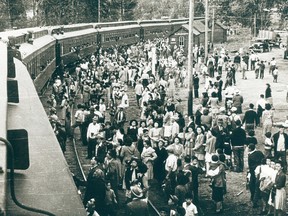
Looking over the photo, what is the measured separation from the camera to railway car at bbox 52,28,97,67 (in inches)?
1233

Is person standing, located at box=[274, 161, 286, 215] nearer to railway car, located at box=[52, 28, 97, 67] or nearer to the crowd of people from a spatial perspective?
the crowd of people

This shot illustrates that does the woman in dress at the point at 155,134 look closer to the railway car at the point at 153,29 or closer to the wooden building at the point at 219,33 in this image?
the railway car at the point at 153,29

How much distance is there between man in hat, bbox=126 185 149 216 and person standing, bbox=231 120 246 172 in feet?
18.1

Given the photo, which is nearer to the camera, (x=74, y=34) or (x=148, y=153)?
(x=148, y=153)

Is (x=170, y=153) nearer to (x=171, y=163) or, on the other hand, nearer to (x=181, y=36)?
(x=171, y=163)

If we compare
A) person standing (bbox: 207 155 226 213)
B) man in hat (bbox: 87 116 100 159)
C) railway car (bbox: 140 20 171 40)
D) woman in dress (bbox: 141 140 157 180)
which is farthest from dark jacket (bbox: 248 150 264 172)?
railway car (bbox: 140 20 171 40)

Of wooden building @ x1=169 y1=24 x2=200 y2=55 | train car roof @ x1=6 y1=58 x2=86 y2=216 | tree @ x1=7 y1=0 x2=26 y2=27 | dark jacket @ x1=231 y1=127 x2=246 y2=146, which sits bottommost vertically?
dark jacket @ x1=231 y1=127 x2=246 y2=146

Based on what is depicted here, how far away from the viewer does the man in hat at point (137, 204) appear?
9672 mm

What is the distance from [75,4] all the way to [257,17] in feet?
78.7

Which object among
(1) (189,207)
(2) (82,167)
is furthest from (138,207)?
(2) (82,167)

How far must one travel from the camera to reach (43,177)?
5.29 metres

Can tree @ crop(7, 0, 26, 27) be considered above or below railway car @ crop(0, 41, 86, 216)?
above

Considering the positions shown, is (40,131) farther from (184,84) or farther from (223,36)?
(223,36)

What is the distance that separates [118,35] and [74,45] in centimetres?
1563
